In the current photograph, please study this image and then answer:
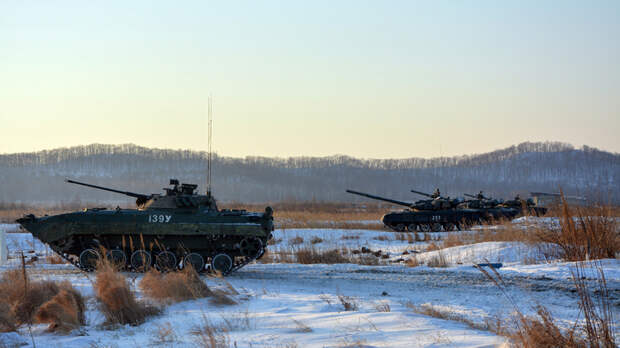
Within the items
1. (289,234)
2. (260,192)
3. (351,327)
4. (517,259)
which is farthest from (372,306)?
(260,192)

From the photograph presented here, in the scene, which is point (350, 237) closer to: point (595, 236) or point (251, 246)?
point (251, 246)

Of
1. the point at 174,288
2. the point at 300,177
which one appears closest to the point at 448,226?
the point at 174,288

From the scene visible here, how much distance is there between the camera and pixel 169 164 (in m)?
127

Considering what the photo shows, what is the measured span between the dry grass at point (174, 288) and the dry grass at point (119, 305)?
3.48ft

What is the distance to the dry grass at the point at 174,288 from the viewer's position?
9.86 m

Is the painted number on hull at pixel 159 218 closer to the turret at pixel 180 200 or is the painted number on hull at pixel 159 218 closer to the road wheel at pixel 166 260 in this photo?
the turret at pixel 180 200

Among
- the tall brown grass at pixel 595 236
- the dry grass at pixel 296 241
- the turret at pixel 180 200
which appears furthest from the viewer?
the dry grass at pixel 296 241

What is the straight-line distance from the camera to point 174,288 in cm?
997

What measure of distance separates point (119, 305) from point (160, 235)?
6690 mm

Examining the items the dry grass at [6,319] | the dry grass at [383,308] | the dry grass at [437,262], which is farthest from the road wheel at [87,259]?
the dry grass at [383,308]

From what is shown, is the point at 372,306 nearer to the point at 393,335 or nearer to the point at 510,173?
the point at 393,335

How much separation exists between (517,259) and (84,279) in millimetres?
10781

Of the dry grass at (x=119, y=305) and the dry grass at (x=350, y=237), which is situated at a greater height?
the dry grass at (x=119, y=305)

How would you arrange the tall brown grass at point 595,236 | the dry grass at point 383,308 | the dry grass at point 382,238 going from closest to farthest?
the dry grass at point 383,308, the tall brown grass at point 595,236, the dry grass at point 382,238
